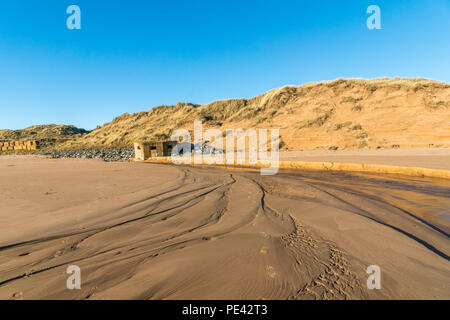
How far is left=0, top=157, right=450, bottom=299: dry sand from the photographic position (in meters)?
2.17

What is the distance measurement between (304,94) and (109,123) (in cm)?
5340

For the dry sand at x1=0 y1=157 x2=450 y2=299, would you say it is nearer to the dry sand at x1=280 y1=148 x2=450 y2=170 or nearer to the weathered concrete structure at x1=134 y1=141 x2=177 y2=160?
the dry sand at x1=280 y1=148 x2=450 y2=170

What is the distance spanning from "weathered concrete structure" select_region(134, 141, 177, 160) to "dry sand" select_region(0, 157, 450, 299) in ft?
56.6

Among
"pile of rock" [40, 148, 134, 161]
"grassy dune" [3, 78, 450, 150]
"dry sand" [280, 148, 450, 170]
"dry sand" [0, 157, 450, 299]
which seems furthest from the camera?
"pile of rock" [40, 148, 134, 161]

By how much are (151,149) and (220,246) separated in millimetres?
22178

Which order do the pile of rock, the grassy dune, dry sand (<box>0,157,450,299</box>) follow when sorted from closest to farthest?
dry sand (<box>0,157,450,299</box>)
the grassy dune
the pile of rock

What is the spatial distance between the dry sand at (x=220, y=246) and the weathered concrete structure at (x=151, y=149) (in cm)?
1726

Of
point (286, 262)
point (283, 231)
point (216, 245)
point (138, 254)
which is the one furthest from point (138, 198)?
point (286, 262)

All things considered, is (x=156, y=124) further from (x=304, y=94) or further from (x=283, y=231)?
(x=283, y=231)

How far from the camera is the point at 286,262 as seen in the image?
8.70 ft
